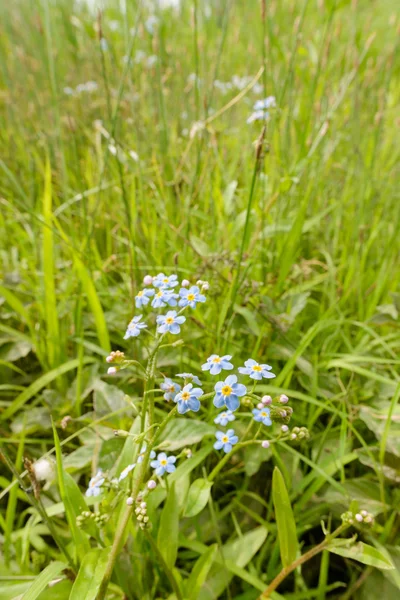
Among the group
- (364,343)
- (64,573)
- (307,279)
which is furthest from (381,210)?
(64,573)

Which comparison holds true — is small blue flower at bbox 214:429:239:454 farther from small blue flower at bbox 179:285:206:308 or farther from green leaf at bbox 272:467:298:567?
small blue flower at bbox 179:285:206:308

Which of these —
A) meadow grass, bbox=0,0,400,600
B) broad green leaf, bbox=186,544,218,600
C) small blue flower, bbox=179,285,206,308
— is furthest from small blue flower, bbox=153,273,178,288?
broad green leaf, bbox=186,544,218,600

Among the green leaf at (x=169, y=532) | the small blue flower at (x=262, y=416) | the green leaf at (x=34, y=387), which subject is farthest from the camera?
the green leaf at (x=34, y=387)

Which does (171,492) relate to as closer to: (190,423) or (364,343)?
(190,423)

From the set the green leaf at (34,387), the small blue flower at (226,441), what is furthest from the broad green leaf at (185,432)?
the green leaf at (34,387)

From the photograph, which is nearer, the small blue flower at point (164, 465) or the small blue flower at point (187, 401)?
the small blue flower at point (187, 401)

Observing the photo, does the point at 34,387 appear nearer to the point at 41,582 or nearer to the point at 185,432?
the point at 185,432

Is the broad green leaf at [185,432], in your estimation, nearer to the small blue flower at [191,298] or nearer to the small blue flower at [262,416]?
the small blue flower at [262,416]

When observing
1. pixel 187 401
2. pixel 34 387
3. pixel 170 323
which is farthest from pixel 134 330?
pixel 34 387
